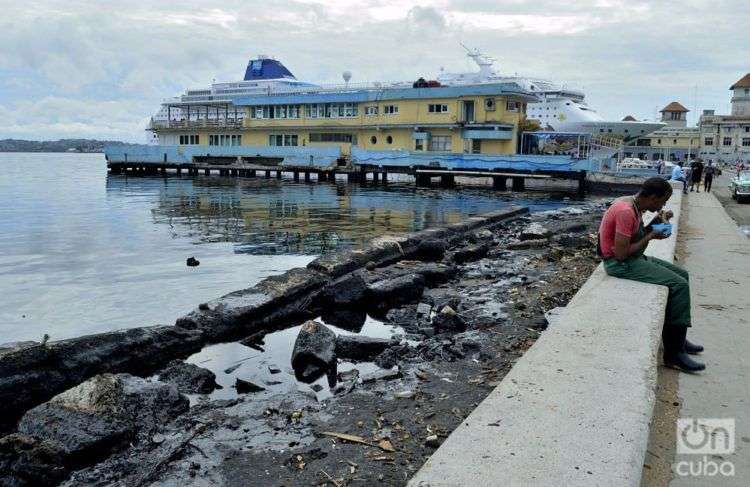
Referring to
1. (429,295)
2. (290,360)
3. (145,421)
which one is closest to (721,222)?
A: (429,295)

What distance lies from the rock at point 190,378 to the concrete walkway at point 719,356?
14.7 feet

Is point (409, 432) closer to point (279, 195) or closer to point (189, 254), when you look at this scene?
point (189, 254)

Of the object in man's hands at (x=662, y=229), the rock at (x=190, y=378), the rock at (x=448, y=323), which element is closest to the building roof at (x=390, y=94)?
the rock at (x=448, y=323)

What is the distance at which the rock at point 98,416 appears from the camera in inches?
183

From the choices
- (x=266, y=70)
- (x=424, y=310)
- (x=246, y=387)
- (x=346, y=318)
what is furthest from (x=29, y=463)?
(x=266, y=70)

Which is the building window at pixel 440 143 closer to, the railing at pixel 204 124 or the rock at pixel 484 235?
the railing at pixel 204 124

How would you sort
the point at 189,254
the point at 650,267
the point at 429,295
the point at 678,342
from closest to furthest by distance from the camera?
the point at 678,342 < the point at 650,267 < the point at 429,295 < the point at 189,254

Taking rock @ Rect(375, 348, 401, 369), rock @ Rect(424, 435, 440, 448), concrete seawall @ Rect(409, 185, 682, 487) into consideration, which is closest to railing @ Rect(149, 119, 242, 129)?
rock @ Rect(375, 348, 401, 369)

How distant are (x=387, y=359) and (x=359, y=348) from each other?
0.51 m

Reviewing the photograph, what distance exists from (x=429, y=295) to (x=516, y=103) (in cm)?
3439

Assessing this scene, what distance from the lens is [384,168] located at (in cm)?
4150

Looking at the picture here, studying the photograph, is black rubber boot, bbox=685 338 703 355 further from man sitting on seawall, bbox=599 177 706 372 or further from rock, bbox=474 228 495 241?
rock, bbox=474 228 495 241

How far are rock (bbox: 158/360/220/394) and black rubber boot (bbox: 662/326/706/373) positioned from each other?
14.5 ft

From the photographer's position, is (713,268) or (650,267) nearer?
(650,267)
